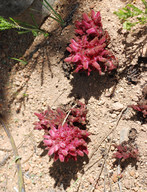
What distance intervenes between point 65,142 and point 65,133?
0.11 metres

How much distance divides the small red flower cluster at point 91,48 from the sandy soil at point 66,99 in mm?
234

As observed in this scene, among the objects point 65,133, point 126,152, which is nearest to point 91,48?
point 65,133

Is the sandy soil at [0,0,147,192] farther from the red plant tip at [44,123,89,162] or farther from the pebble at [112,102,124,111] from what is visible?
the red plant tip at [44,123,89,162]

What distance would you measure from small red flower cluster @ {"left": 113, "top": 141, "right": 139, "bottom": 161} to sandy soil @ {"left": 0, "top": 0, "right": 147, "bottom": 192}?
0.37 ft

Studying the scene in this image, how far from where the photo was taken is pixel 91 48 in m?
2.48

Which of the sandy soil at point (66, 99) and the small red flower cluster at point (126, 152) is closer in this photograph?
the small red flower cluster at point (126, 152)

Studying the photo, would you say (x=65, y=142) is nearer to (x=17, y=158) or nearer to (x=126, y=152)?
(x=126, y=152)

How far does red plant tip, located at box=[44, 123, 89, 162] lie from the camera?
241 centimetres

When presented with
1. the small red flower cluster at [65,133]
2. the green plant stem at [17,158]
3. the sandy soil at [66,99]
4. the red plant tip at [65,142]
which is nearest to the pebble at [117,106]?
the sandy soil at [66,99]

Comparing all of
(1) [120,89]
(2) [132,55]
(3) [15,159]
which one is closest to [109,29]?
(2) [132,55]

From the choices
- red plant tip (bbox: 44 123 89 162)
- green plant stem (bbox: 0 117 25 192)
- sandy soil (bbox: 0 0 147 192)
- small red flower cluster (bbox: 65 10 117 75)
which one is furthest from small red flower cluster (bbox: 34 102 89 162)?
green plant stem (bbox: 0 117 25 192)

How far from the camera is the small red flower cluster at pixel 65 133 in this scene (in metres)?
2.42

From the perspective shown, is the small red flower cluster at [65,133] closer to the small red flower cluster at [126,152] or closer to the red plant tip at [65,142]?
the red plant tip at [65,142]

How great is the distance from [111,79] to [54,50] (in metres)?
1.10
